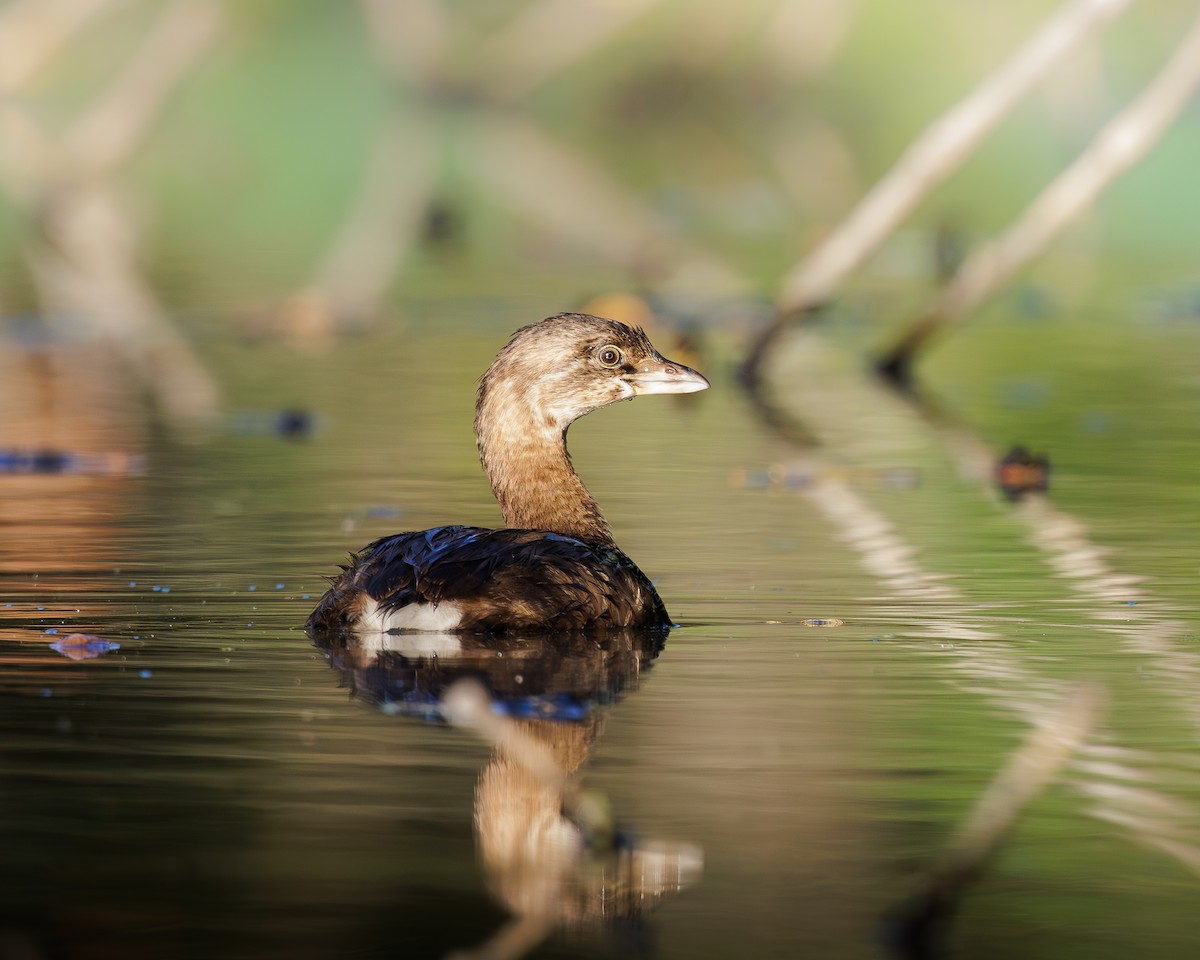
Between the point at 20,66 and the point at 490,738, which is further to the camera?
the point at 20,66

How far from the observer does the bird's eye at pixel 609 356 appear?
10.3 meters

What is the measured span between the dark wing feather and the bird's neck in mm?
831

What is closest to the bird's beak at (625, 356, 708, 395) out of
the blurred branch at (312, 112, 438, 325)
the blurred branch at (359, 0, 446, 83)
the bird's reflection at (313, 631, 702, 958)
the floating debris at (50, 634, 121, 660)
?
the bird's reflection at (313, 631, 702, 958)

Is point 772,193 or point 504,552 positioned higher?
point 772,193

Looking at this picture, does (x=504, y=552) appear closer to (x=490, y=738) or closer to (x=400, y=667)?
(x=400, y=667)

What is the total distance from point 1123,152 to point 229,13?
39.0 m

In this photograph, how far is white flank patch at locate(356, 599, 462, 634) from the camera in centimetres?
875

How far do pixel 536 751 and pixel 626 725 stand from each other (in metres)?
0.56

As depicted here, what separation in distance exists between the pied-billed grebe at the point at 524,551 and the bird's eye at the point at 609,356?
0.05 feet

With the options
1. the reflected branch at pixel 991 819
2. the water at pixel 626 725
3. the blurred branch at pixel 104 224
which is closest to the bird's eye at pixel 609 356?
the water at pixel 626 725

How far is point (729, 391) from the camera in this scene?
1792cm

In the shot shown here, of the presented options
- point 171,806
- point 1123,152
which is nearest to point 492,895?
point 171,806

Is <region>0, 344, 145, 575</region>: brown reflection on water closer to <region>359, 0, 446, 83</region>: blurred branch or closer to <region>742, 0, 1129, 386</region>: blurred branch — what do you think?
<region>742, 0, 1129, 386</region>: blurred branch

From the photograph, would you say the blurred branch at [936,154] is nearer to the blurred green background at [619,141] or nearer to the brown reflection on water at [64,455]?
the brown reflection on water at [64,455]
